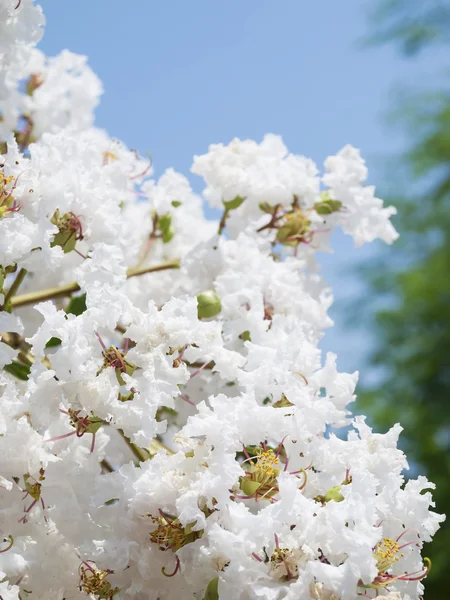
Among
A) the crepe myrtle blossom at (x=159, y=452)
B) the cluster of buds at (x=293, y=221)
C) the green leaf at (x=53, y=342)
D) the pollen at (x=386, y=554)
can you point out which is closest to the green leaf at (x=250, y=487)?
the crepe myrtle blossom at (x=159, y=452)

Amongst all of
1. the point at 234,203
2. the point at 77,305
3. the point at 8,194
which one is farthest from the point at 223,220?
the point at 8,194

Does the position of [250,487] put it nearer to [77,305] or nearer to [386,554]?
[386,554]

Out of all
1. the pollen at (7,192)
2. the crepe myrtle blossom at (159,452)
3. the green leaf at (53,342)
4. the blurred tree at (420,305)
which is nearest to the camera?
the crepe myrtle blossom at (159,452)

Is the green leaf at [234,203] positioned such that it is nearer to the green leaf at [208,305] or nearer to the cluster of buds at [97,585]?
the green leaf at [208,305]

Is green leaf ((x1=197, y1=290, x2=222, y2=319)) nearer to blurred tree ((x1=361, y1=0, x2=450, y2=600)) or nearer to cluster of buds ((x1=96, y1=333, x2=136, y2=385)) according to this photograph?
cluster of buds ((x1=96, y1=333, x2=136, y2=385))

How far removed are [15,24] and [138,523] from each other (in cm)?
55

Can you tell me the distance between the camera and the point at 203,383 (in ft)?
3.44

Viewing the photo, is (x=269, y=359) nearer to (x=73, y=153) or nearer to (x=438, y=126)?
(x=73, y=153)

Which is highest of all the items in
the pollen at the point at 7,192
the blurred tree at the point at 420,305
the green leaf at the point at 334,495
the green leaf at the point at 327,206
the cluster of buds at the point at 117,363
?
the blurred tree at the point at 420,305

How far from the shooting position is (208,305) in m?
1.04

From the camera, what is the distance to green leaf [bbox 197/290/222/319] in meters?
1.04

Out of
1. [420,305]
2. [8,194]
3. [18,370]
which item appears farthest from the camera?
[420,305]

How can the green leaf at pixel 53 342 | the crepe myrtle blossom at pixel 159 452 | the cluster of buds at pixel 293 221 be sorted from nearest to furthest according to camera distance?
the crepe myrtle blossom at pixel 159 452 → the green leaf at pixel 53 342 → the cluster of buds at pixel 293 221

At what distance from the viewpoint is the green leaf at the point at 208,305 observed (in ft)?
3.42
